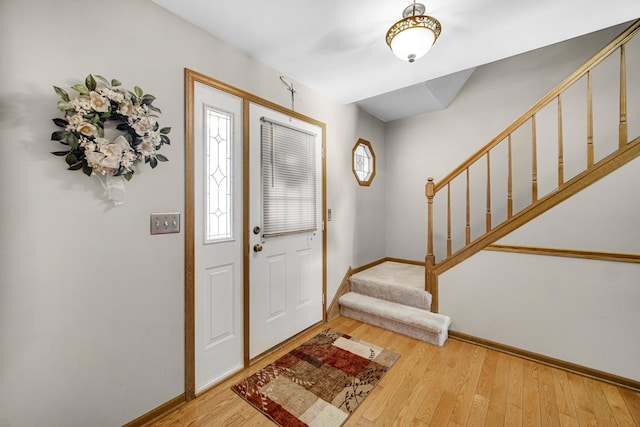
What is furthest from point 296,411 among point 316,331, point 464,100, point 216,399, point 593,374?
point 464,100

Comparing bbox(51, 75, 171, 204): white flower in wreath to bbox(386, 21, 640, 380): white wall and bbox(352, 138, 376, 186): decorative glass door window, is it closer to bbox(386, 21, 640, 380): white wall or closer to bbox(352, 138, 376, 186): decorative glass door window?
bbox(352, 138, 376, 186): decorative glass door window

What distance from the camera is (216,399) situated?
1.71 metres

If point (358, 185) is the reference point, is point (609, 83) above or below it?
above

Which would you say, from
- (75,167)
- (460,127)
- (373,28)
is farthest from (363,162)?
(75,167)

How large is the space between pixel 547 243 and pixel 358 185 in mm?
2022

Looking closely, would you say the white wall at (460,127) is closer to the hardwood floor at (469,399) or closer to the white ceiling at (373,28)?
the white ceiling at (373,28)

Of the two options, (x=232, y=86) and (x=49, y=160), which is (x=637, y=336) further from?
(x=49, y=160)

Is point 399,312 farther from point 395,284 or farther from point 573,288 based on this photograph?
point 573,288

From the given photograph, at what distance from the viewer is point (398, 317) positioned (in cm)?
258

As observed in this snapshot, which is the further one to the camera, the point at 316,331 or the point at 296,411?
the point at 316,331

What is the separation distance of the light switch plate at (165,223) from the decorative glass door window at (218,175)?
0.21m

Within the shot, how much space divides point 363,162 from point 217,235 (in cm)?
241

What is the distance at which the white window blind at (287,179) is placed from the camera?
220 cm

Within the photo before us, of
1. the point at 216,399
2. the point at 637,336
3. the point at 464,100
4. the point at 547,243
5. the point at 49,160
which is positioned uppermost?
the point at 464,100
